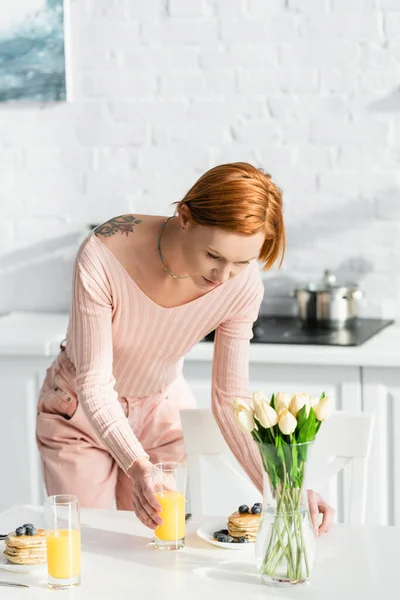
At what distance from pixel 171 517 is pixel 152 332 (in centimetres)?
50

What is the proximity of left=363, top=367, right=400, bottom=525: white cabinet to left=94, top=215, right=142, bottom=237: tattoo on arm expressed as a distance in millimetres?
1088

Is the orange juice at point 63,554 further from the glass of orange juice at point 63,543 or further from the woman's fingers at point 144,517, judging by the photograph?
the woman's fingers at point 144,517

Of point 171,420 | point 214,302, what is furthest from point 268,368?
point 214,302

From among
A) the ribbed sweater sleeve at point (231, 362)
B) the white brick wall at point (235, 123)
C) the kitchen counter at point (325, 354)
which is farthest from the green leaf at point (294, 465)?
the white brick wall at point (235, 123)

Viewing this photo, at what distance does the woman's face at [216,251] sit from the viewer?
1740mm

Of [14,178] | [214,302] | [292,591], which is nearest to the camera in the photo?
[292,591]

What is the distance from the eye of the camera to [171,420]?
2271 millimetres

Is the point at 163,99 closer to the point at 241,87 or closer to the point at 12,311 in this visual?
the point at 241,87

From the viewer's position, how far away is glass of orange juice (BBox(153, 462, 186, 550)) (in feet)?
5.41

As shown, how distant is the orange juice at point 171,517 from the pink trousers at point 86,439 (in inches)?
22.1

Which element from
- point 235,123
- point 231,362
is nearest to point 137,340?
point 231,362

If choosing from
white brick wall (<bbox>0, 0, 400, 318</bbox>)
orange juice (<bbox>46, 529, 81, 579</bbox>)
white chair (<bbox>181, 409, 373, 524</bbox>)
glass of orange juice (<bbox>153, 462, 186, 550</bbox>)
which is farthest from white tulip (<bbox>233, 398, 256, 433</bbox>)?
white brick wall (<bbox>0, 0, 400, 318</bbox>)

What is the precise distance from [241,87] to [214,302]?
1574mm

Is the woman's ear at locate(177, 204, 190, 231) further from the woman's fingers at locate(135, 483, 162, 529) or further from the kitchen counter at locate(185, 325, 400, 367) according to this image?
the kitchen counter at locate(185, 325, 400, 367)
